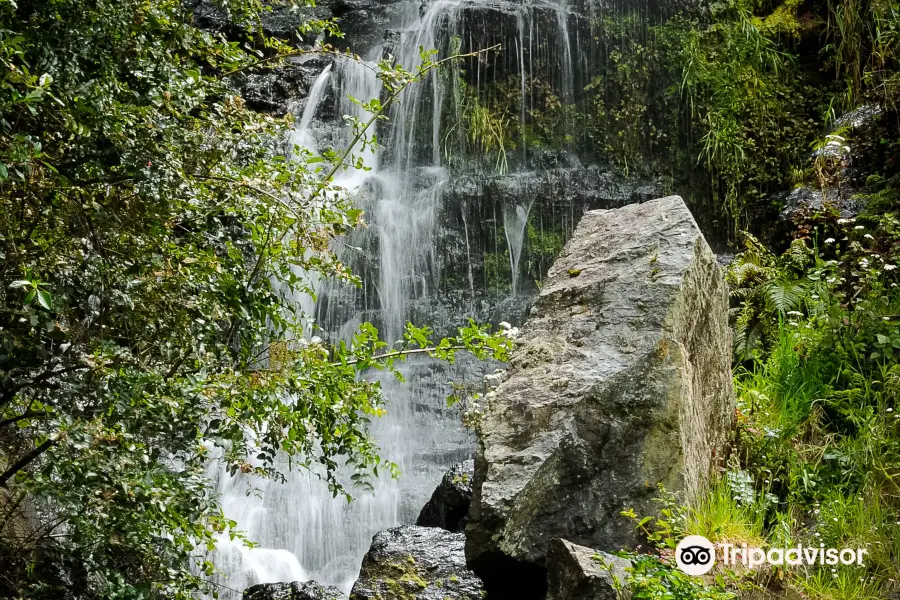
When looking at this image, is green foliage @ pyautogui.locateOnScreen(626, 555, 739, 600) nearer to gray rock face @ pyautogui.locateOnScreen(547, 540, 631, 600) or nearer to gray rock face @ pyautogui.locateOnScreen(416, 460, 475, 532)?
gray rock face @ pyautogui.locateOnScreen(547, 540, 631, 600)

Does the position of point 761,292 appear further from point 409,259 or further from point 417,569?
point 409,259

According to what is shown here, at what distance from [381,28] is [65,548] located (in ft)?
34.1

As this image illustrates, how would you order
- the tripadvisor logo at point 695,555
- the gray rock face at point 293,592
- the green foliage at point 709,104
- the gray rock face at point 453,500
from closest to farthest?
the tripadvisor logo at point 695,555 < the gray rock face at point 293,592 < the gray rock face at point 453,500 < the green foliage at point 709,104

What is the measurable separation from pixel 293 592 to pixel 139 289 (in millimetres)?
2810

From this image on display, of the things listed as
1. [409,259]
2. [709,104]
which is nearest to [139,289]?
[409,259]

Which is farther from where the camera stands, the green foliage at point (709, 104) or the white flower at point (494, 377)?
the green foliage at point (709, 104)

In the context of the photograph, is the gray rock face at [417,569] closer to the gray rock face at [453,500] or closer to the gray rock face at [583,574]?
the gray rock face at [453,500]

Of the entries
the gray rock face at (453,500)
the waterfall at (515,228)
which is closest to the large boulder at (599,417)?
the gray rock face at (453,500)

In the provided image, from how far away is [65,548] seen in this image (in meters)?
3.81

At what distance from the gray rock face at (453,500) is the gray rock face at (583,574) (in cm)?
258

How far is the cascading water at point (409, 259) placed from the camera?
25.1ft

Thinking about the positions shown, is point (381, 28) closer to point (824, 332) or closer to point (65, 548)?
point (824, 332)

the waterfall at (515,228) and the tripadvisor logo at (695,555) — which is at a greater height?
the waterfall at (515,228)

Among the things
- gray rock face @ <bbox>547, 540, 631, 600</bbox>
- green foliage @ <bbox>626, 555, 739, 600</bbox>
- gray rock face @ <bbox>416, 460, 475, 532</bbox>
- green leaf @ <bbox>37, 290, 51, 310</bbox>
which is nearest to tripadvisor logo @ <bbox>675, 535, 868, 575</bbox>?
green foliage @ <bbox>626, 555, 739, 600</bbox>
